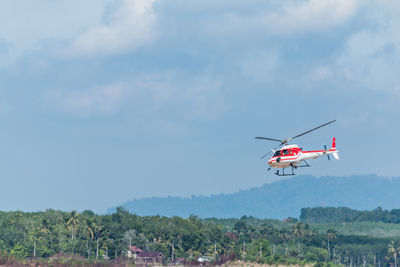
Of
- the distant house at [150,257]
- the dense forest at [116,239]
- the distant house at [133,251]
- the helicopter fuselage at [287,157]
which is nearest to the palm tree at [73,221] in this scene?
the dense forest at [116,239]

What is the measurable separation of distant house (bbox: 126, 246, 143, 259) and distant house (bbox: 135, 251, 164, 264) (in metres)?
1.38

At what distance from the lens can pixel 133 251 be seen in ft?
536

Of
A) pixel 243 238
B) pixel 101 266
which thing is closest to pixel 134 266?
pixel 101 266

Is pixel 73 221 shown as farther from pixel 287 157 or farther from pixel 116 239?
pixel 287 157

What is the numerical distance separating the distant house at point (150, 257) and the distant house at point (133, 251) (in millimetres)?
1381

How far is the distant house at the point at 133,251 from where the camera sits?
161 meters

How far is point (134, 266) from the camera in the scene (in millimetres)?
135750

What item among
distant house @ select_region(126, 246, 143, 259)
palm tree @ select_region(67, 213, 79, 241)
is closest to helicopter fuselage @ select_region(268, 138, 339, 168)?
distant house @ select_region(126, 246, 143, 259)

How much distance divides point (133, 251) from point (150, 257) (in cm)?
594

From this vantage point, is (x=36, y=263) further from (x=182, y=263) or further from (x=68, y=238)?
(x=182, y=263)

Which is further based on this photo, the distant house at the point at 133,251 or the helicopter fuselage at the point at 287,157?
the distant house at the point at 133,251

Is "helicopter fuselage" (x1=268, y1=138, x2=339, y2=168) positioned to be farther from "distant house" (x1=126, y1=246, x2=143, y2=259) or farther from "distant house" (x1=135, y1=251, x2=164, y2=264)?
"distant house" (x1=126, y1=246, x2=143, y2=259)

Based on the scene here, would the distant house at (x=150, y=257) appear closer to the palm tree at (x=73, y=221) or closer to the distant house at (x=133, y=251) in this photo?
the distant house at (x=133, y=251)

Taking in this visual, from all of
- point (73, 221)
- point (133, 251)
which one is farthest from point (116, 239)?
point (73, 221)
